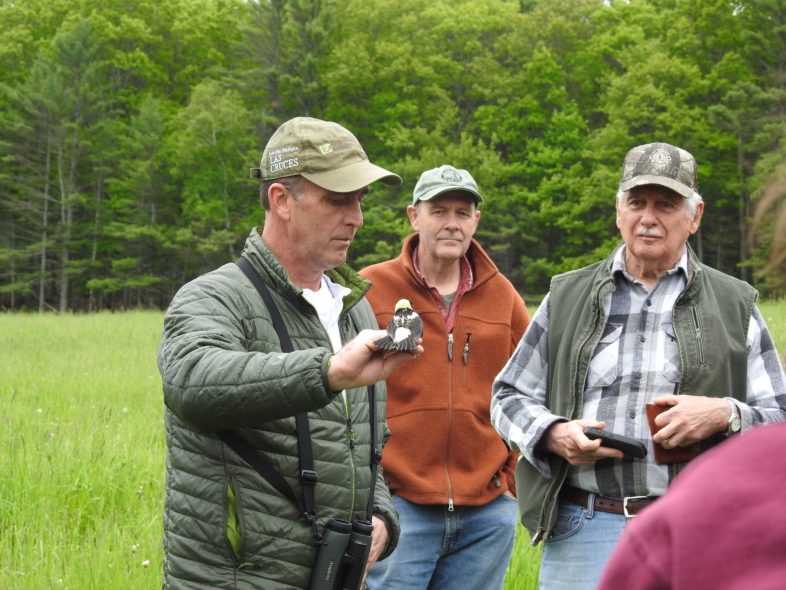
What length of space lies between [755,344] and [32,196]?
1900 inches

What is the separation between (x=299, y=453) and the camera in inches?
93.4

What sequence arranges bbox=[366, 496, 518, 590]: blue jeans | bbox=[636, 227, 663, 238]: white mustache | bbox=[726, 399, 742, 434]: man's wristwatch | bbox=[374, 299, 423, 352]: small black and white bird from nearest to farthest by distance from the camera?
bbox=[374, 299, 423, 352]: small black and white bird, bbox=[726, 399, 742, 434]: man's wristwatch, bbox=[636, 227, 663, 238]: white mustache, bbox=[366, 496, 518, 590]: blue jeans

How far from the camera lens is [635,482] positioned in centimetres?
288

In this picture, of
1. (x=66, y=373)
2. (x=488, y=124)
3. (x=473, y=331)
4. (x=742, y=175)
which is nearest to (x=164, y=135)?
(x=488, y=124)

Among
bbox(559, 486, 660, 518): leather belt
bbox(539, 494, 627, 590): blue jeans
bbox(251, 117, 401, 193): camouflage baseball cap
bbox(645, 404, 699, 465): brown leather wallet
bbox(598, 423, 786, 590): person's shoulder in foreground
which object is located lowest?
bbox(539, 494, 627, 590): blue jeans

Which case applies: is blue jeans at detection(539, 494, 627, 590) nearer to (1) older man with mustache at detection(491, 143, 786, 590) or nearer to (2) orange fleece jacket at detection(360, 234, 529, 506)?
(1) older man with mustache at detection(491, 143, 786, 590)

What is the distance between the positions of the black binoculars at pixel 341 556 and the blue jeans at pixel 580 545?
836mm

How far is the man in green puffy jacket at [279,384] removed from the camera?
212 cm

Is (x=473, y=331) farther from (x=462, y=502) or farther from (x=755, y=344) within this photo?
(x=755, y=344)

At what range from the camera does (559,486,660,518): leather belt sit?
9.42 ft

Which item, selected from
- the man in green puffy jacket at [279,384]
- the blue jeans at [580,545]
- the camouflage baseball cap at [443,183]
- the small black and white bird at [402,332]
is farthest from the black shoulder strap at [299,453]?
the camouflage baseball cap at [443,183]

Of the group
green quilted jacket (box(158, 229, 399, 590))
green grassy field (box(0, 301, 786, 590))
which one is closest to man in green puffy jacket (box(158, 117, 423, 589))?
green quilted jacket (box(158, 229, 399, 590))

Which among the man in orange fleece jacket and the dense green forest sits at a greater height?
the dense green forest

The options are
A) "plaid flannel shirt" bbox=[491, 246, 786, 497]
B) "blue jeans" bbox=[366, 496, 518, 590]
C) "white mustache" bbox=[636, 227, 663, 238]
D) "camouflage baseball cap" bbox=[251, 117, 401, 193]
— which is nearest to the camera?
"camouflage baseball cap" bbox=[251, 117, 401, 193]
